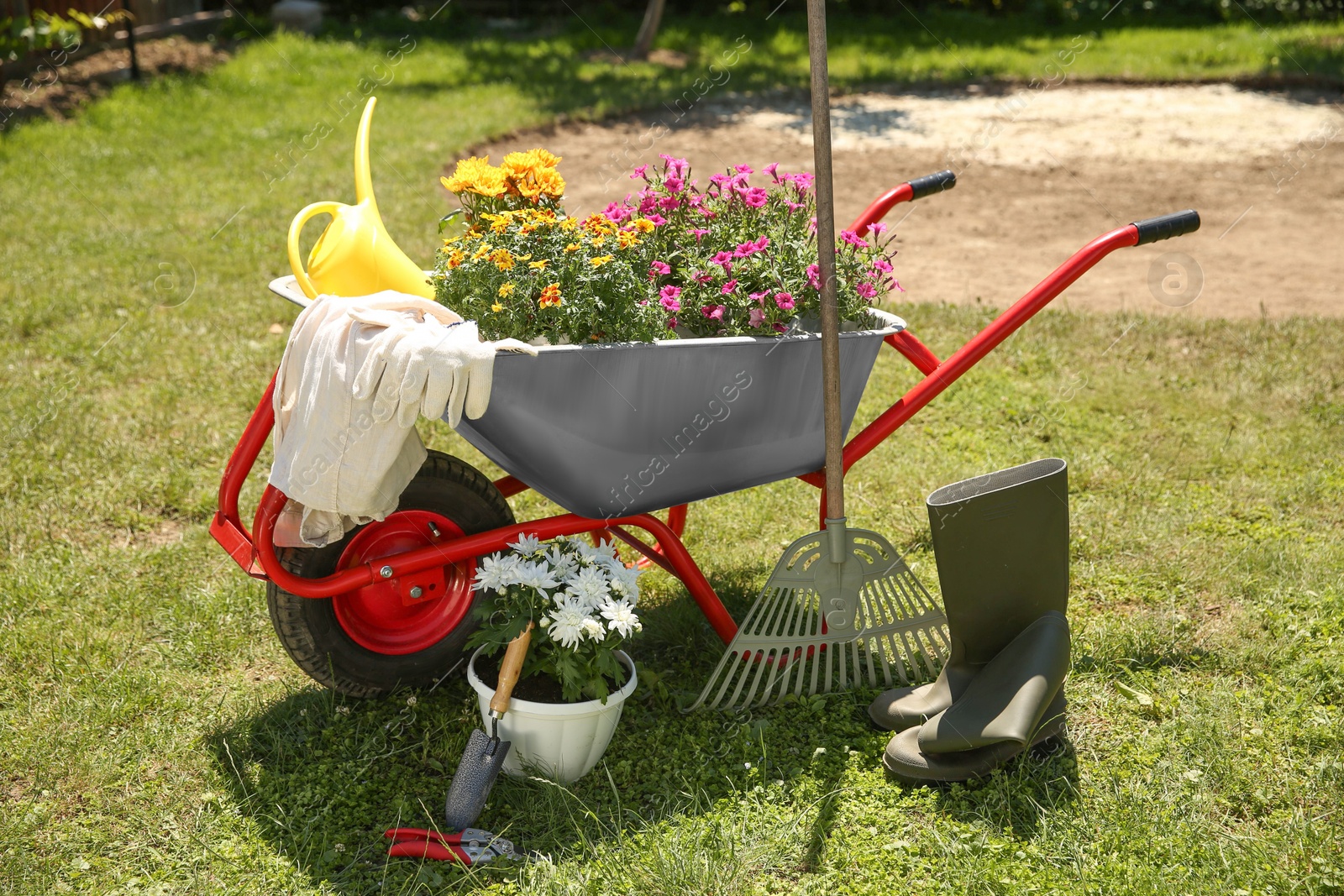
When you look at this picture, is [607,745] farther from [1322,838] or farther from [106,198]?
[106,198]

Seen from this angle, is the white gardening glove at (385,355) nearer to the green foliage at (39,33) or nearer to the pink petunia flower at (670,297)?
the pink petunia flower at (670,297)

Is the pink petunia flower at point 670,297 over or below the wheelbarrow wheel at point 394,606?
over

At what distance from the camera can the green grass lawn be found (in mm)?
2146

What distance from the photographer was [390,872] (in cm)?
215

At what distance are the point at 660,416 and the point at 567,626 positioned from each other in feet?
1.57

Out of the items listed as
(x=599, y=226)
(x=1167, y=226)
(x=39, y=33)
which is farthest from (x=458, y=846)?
(x=39, y=33)

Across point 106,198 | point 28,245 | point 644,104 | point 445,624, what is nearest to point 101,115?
point 106,198

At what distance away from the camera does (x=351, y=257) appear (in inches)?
92.4

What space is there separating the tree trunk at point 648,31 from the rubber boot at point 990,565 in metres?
8.82

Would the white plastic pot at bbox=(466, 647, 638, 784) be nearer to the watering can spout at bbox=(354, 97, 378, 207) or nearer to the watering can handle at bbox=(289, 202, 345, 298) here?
the watering can handle at bbox=(289, 202, 345, 298)

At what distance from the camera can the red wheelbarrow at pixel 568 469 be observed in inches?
88.7

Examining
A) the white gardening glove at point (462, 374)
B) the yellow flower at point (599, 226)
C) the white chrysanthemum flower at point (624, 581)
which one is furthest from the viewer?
the yellow flower at point (599, 226)

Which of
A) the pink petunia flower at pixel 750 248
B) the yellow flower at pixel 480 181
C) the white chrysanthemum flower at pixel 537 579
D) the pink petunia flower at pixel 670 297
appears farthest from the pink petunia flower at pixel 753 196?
the white chrysanthemum flower at pixel 537 579

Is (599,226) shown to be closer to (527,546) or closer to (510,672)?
(527,546)
